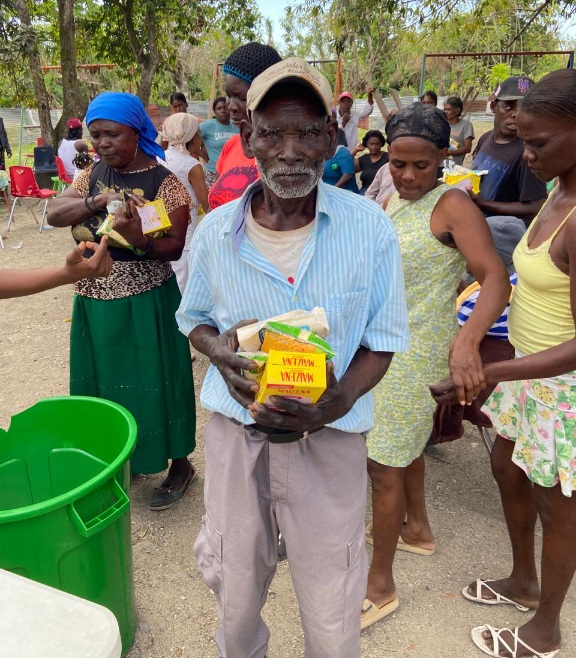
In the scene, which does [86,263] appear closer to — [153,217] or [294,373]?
[153,217]

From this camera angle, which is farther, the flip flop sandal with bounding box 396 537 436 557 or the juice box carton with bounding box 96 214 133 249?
the flip flop sandal with bounding box 396 537 436 557

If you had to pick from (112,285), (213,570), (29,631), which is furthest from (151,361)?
(29,631)

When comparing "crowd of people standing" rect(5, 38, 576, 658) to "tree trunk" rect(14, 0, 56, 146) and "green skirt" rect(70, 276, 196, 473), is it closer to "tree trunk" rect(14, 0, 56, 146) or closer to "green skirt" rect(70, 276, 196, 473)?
"green skirt" rect(70, 276, 196, 473)

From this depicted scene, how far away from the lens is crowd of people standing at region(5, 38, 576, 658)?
4.89 feet

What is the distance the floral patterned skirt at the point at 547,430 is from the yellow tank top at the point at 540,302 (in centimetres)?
11

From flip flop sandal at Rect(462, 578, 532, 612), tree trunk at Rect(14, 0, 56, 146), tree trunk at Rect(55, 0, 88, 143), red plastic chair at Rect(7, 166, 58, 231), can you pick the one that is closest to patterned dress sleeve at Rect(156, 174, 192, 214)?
flip flop sandal at Rect(462, 578, 532, 612)

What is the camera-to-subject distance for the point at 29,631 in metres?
0.88

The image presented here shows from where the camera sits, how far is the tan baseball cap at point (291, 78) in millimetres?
1377

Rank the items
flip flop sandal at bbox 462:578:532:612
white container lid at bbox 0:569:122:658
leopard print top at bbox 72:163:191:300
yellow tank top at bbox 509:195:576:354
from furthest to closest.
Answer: leopard print top at bbox 72:163:191:300, flip flop sandal at bbox 462:578:532:612, yellow tank top at bbox 509:195:576:354, white container lid at bbox 0:569:122:658

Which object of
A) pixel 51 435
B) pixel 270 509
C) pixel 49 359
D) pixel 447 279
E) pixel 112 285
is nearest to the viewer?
pixel 270 509

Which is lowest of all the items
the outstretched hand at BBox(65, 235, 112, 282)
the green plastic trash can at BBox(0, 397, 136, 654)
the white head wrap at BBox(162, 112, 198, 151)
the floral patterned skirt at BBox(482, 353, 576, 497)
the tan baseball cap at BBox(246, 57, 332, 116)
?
the green plastic trash can at BBox(0, 397, 136, 654)

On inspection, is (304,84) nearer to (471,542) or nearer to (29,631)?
(29,631)

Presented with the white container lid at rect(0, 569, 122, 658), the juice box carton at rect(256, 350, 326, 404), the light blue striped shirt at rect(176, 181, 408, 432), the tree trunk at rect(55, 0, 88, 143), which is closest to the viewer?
the white container lid at rect(0, 569, 122, 658)

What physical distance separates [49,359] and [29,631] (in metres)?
4.31
